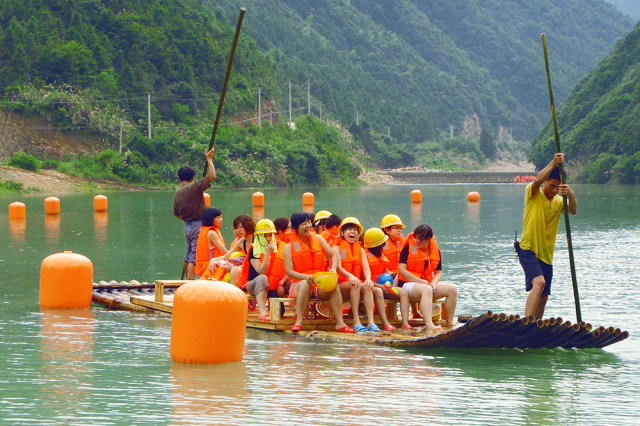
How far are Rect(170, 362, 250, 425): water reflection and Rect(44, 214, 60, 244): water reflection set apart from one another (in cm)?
1558

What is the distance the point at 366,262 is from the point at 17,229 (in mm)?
19606

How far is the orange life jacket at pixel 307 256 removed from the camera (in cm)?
1069

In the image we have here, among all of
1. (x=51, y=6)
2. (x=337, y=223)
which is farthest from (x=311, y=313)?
(x=51, y=6)

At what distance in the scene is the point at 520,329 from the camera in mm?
9492

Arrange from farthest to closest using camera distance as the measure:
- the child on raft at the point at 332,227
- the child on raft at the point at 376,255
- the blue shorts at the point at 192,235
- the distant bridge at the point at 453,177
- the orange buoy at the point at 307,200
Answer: the distant bridge at the point at 453,177, the orange buoy at the point at 307,200, the blue shorts at the point at 192,235, the child on raft at the point at 332,227, the child on raft at the point at 376,255

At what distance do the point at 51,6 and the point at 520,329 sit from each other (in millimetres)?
80157

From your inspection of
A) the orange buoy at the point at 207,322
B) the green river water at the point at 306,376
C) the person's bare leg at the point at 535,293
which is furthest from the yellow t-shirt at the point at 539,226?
the orange buoy at the point at 207,322

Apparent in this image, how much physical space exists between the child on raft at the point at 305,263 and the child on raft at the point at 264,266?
49cm

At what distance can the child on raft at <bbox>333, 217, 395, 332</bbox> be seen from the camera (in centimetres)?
1059

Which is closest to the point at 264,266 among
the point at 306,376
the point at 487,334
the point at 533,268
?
the point at 306,376

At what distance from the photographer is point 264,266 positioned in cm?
1117

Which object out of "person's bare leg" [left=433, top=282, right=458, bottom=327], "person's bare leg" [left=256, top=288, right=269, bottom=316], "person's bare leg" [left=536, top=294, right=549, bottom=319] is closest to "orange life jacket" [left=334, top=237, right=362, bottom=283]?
"person's bare leg" [left=433, top=282, right=458, bottom=327]

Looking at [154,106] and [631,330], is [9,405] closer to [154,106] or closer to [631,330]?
[631,330]

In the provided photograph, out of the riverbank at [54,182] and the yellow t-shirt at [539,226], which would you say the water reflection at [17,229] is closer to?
the yellow t-shirt at [539,226]
